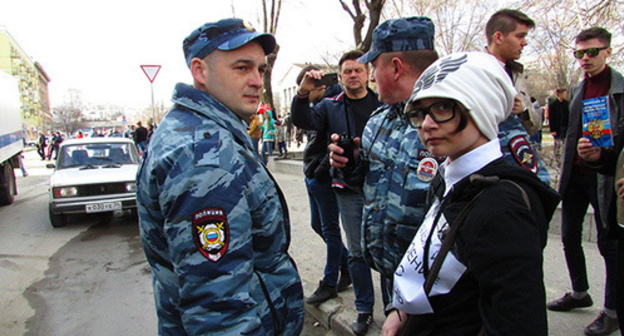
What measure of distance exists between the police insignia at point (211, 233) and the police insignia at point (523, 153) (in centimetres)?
120

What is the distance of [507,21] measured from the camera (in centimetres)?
273

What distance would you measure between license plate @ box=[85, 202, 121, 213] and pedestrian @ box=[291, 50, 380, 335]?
511 cm

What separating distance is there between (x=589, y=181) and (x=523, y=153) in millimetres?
1966

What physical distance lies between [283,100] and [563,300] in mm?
65332

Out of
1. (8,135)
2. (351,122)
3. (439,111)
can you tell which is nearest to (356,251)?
(351,122)

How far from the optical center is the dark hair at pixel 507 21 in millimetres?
2711

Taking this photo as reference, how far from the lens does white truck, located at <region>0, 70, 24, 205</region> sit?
379 inches

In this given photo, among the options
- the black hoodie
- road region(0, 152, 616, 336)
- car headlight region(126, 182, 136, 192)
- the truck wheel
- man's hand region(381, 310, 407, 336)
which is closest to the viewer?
the black hoodie

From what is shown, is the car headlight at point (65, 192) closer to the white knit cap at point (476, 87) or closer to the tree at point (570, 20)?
the white knit cap at point (476, 87)

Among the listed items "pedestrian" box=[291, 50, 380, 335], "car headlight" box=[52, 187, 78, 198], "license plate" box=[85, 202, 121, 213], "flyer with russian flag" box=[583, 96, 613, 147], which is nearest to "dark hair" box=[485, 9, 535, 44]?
"flyer with russian flag" box=[583, 96, 613, 147]

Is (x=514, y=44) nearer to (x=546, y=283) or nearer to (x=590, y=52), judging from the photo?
(x=590, y=52)

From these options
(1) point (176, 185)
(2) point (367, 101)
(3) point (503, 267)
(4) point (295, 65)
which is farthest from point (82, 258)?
(4) point (295, 65)

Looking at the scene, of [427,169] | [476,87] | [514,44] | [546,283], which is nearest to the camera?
[476,87]

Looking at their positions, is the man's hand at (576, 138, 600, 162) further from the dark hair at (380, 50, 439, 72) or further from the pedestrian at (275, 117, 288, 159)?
the pedestrian at (275, 117, 288, 159)
